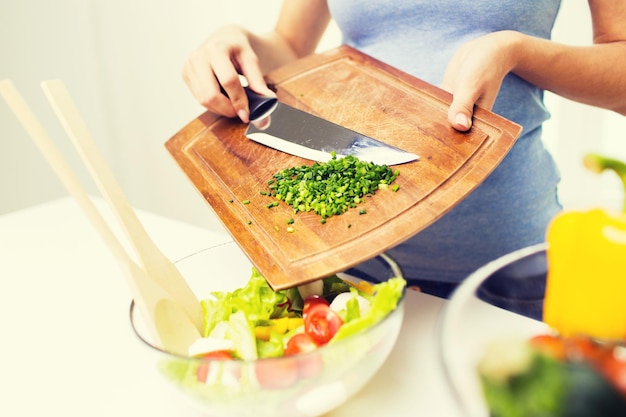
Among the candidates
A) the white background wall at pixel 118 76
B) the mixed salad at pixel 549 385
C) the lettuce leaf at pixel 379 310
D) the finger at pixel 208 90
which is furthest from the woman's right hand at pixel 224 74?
the white background wall at pixel 118 76

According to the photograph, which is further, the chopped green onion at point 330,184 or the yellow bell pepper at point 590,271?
the chopped green onion at point 330,184

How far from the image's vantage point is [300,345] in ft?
1.95

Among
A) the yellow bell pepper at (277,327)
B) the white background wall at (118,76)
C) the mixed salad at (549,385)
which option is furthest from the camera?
the white background wall at (118,76)

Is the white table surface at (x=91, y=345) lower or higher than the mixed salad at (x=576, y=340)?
lower

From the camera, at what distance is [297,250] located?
72 centimetres

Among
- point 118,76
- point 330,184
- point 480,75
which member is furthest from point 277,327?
point 118,76

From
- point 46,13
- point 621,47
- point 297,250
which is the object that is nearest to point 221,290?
point 297,250

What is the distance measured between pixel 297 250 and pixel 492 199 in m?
0.51

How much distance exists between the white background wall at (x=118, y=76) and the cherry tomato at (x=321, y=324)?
190cm

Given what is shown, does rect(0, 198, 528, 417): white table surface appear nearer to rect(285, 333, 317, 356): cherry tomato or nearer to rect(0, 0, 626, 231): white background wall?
rect(285, 333, 317, 356): cherry tomato

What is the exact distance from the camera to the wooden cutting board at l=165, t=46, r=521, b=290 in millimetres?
713

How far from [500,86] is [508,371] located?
782 mm

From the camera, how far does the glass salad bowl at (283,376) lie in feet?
1.73

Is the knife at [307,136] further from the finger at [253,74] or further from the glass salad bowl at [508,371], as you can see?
the glass salad bowl at [508,371]
